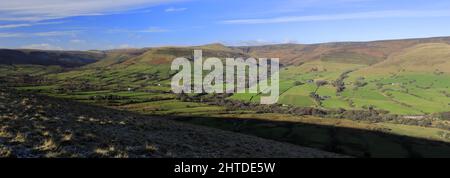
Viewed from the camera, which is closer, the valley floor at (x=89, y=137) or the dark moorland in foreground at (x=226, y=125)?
the valley floor at (x=89, y=137)

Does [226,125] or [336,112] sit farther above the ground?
[226,125]

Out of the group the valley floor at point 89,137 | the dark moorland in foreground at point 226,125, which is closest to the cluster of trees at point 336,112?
the dark moorland in foreground at point 226,125

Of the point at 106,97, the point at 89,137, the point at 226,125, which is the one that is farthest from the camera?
the point at 106,97

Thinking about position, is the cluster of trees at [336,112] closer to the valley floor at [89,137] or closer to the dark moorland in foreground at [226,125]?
the dark moorland in foreground at [226,125]

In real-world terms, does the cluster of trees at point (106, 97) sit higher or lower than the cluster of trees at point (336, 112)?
higher

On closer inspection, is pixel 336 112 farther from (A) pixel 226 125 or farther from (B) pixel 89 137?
(B) pixel 89 137

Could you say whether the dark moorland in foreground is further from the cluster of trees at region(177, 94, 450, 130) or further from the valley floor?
the cluster of trees at region(177, 94, 450, 130)

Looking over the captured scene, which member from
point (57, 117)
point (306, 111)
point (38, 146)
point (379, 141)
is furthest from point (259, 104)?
point (38, 146)

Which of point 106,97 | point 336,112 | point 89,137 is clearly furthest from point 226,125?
point 89,137

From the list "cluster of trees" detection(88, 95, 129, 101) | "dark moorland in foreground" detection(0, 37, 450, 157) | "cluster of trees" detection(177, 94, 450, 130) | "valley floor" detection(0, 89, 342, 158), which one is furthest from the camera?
"cluster of trees" detection(88, 95, 129, 101)

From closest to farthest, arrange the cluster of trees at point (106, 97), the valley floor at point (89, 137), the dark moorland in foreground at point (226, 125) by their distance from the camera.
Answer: the valley floor at point (89, 137) → the dark moorland in foreground at point (226, 125) → the cluster of trees at point (106, 97)

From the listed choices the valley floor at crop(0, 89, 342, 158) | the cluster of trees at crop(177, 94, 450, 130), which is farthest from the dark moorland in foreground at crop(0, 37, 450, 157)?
the cluster of trees at crop(177, 94, 450, 130)
